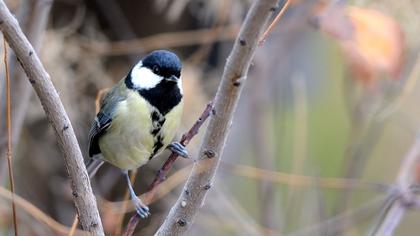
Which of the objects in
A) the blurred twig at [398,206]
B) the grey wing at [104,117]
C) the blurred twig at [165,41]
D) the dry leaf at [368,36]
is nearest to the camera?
the blurred twig at [398,206]

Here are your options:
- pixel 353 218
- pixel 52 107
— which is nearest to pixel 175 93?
pixel 52 107

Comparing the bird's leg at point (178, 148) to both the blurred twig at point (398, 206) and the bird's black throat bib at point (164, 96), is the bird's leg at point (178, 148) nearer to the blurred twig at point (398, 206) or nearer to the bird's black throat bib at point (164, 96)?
the bird's black throat bib at point (164, 96)

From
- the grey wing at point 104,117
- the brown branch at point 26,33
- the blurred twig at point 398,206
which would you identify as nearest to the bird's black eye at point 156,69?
the grey wing at point 104,117

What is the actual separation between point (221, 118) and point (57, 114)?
0.21m

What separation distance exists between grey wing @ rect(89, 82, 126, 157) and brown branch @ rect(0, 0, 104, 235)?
2.03 ft

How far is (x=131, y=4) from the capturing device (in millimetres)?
2393

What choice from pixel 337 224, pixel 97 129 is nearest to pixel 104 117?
pixel 97 129

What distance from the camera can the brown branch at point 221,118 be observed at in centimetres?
77

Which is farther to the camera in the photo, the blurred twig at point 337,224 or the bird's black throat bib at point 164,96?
the blurred twig at point 337,224

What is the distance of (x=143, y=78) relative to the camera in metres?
1.55

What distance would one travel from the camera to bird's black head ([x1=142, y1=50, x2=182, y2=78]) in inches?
57.0

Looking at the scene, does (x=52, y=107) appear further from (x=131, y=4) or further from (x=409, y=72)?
(x=131, y=4)

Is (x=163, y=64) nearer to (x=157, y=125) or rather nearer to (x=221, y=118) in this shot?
(x=157, y=125)

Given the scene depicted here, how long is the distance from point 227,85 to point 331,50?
7.16 ft
